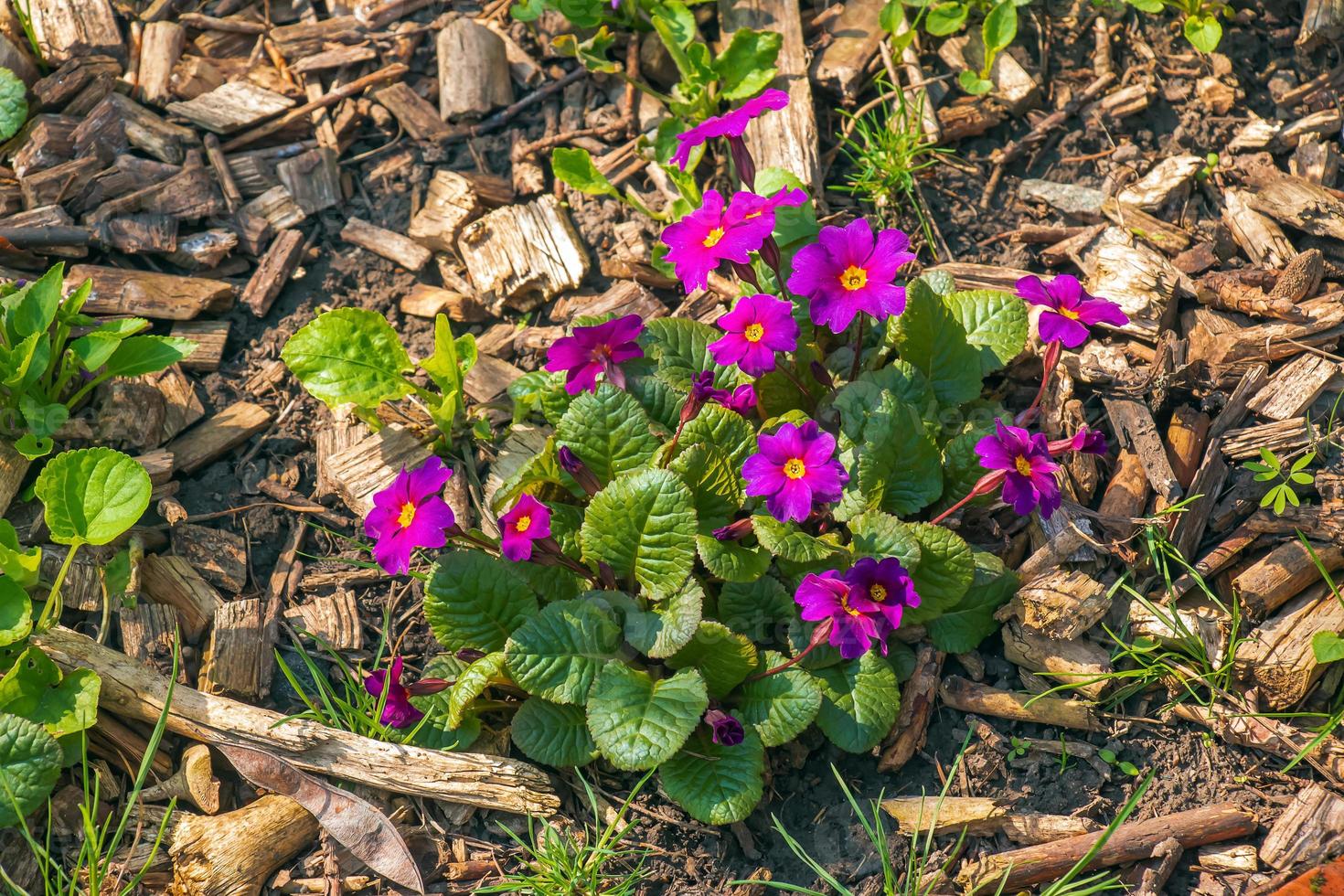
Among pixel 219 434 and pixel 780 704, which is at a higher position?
pixel 219 434

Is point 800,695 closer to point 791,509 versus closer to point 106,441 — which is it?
point 791,509

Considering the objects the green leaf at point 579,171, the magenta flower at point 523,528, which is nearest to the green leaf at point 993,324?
the green leaf at point 579,171

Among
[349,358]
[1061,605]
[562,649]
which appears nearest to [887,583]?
[1061,605]

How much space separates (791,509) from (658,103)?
88.9 inches

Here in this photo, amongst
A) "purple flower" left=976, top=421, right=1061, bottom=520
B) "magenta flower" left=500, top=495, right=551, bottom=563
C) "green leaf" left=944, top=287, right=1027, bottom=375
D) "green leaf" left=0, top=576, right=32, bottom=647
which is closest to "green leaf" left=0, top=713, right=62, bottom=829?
"green leaf" left=0, top=576, right=32, bottom=647

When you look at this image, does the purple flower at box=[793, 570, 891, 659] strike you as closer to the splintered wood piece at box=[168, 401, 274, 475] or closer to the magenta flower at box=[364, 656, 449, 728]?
the magenta flower at box=[364, 656, 449, 728]

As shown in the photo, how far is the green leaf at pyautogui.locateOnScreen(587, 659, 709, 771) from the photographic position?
9.28ft

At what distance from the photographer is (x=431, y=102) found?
456 centimetres

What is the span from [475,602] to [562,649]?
32cm

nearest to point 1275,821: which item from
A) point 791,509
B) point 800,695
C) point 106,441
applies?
point 800,695

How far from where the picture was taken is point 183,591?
3508 mm

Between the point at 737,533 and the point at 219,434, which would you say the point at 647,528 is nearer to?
the point at 737,533

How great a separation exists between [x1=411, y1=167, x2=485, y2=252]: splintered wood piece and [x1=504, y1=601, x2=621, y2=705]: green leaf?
5.93 ft

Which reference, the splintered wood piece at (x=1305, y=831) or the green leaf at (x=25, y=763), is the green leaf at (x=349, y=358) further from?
the splintered wood piece at (x=1305, y=831)
